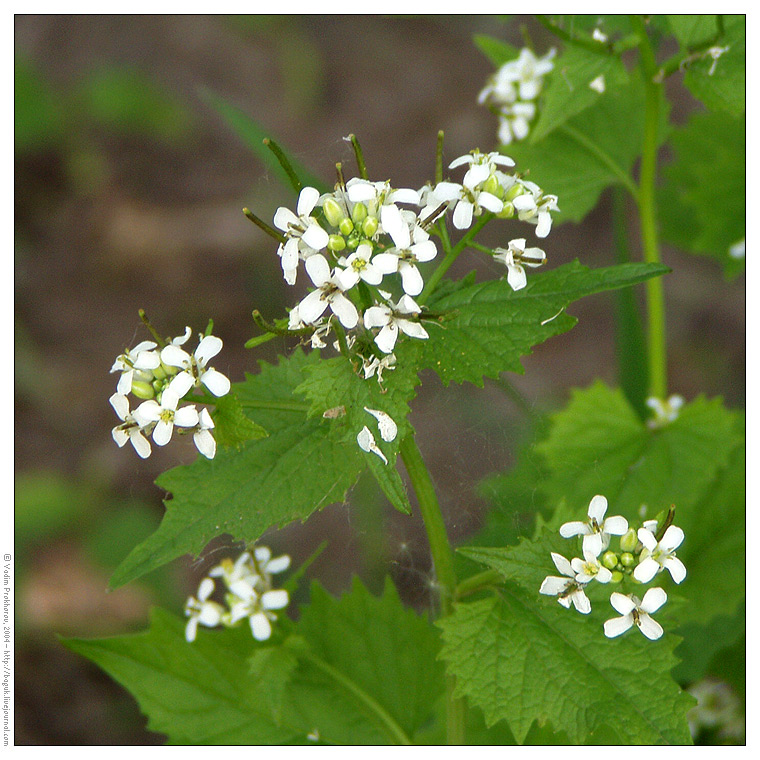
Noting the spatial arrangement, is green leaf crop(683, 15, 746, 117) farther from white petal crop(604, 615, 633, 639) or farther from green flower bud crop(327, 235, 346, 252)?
white petal crop(604, 615, 633, 639)

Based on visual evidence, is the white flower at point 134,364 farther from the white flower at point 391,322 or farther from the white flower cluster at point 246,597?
the white flower cluster at point 246,597

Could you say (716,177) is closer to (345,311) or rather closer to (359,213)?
(359,213)

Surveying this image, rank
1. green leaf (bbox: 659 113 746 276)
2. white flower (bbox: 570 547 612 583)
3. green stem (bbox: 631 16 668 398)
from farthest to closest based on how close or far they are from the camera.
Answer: green leaf (bbox: 659 113 746 276) → green stem (bbox: 631 16 668 398) → white flower (bbox: 570 547 612 583)

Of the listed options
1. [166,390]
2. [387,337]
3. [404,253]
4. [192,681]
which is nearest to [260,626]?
[192,681]

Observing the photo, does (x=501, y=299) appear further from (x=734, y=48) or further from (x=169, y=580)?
(x=169, y=580)

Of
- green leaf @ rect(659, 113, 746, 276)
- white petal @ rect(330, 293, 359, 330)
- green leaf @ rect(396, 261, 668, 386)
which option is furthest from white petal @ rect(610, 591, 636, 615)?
green leaf @ rect(659, 113, 746, 276)
